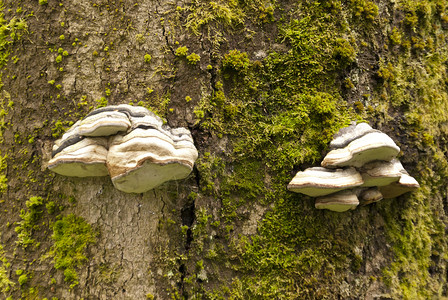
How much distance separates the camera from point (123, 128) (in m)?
1.99

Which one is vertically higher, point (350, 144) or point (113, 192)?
point (350, 144)

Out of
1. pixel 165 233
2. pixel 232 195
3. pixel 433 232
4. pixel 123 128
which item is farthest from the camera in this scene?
pixel 433 232

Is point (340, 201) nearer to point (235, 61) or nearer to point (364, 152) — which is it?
point (364, 152)

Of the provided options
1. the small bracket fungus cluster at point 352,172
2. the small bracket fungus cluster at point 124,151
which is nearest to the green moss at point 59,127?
the small bracket fungus cluster at point 124,151

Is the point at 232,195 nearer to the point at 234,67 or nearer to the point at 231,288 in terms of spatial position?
the point at 231,288

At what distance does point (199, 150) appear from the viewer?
2375 mm

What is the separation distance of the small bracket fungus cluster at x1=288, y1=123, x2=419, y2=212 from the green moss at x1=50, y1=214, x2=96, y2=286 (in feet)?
4.88

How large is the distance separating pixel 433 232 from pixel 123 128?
3071 millimetres

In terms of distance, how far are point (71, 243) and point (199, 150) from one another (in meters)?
1.10

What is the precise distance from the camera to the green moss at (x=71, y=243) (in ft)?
7.40

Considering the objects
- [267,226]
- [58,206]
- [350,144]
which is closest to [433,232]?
[350,144]

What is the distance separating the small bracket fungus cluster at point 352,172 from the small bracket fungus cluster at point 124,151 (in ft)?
2.85

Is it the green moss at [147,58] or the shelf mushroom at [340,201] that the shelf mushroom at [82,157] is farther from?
the shelf mushroom at [340,201]

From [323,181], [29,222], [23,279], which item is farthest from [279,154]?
[23,279]
